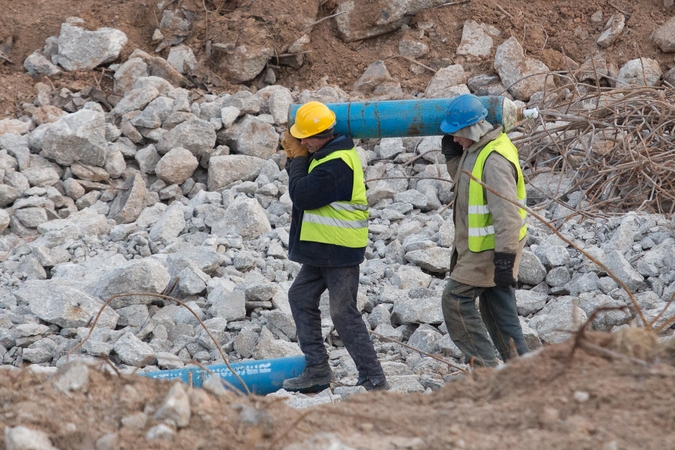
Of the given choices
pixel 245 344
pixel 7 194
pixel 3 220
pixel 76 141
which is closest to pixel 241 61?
pixel 76 141

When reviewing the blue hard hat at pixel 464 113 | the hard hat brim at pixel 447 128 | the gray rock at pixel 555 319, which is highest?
the blue hard hat at pixel 464 113

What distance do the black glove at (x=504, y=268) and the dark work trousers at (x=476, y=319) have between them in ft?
0.68

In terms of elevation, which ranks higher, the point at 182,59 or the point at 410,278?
the point at 182,59

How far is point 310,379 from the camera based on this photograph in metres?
4.57

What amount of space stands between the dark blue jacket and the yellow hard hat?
116mm

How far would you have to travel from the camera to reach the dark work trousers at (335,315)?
4406 millimetres

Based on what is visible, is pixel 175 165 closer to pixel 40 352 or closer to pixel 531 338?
pixel 40 352

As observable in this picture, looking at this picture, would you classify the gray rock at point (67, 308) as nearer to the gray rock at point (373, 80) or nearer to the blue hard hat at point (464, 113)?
the blue hard hat at point (464, 113)

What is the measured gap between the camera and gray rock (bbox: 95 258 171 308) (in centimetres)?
565

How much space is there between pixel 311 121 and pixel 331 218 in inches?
21.1

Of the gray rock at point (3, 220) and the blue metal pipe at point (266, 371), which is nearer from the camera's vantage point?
the blue metal pipe at point (266, 371)

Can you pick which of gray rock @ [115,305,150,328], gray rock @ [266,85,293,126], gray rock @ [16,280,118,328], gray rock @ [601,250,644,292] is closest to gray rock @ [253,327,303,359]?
gray rock @ [115,305,150,328]

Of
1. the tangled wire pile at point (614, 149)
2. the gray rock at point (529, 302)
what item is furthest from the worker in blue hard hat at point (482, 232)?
the tangled wire pile at point (614, 149)

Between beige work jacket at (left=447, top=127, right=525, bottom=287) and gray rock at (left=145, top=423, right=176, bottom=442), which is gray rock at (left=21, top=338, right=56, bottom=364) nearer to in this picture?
beige work jacket at (left=447, top=127, right=525, bottom=287)
